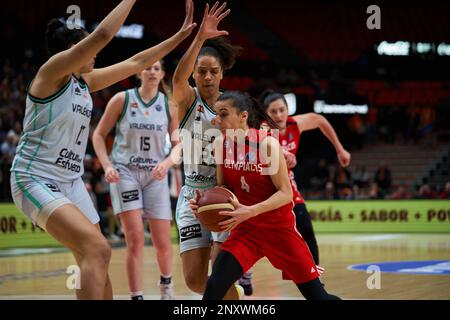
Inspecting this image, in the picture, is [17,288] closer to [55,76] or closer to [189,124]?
[189,124]

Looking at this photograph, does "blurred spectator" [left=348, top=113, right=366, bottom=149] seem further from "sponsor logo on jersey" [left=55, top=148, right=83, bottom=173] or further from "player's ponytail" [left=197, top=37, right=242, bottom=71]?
"sponsor logo on jersey" [left=55, top=148, right=83, bottom=173]

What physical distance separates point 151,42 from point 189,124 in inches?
701

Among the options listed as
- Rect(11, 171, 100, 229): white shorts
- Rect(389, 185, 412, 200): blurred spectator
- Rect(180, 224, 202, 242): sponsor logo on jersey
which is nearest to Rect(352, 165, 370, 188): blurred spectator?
Rect(389, 185, 412, 200): blurred spectator

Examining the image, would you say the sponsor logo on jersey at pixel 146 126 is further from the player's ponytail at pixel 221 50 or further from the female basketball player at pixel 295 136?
the player's ponytail at pixel 221 50

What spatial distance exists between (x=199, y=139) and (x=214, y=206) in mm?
860

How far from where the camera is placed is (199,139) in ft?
16.3

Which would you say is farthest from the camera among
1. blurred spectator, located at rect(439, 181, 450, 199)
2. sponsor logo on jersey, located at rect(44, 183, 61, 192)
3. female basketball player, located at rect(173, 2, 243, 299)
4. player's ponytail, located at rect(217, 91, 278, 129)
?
blurred spectator, located at rect(439, 181, 450, 199)

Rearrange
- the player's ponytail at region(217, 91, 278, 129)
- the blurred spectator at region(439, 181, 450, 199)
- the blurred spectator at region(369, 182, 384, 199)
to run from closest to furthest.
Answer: the player's ponytail at region(217, 91, 278, 129)
the blurred spectator at region(439, 181, 450, 199)
the blurred spectator at region(369, 182, 384, 199)

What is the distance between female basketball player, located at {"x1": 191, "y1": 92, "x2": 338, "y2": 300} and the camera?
4234 mm

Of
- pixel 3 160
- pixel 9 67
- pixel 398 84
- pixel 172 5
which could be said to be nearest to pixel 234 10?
pixel 172 5

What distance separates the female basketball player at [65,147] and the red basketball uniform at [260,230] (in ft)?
2.69

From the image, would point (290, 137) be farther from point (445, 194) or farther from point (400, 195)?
point (400, 195)

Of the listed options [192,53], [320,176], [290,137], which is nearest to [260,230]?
[192,53]

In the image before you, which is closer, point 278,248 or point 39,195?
point 39,195
